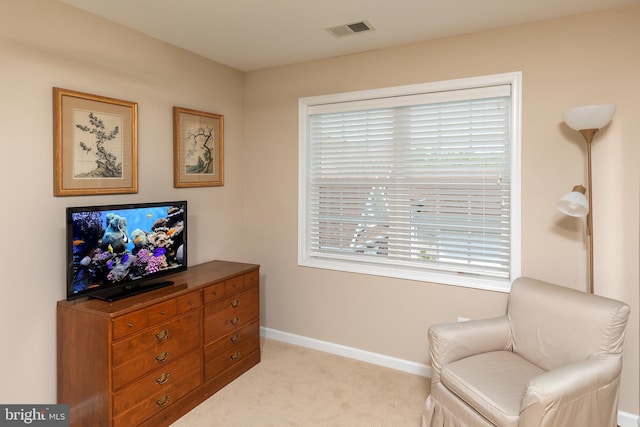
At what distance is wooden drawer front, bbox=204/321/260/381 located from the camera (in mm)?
2809

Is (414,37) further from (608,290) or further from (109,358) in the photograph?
(109,358)

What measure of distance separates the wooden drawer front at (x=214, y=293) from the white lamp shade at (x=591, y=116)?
2.53 m

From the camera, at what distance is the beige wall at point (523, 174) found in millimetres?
2445

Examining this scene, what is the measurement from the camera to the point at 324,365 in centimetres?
327

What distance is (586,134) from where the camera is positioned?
7.72 ft

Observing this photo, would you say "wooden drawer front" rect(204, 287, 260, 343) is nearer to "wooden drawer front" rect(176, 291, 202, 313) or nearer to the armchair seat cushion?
"wooden drawer front" rect(176, 291, 202, 313)

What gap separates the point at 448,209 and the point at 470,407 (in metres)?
1.47

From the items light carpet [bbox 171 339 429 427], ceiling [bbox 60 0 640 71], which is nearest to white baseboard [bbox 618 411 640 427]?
light carpet [bbox 171 339 429 427]

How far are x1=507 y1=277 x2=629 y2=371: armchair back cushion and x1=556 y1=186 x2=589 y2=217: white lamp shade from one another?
460 millimetres

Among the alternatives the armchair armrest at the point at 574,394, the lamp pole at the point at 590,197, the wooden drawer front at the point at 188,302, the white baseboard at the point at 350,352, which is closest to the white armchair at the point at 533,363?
the armchair armrest at the point at 574,394

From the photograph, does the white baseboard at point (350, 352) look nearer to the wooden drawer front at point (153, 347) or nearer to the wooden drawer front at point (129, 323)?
the wooden drawer front at point (153, 347)

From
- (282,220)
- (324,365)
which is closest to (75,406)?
(324,365)

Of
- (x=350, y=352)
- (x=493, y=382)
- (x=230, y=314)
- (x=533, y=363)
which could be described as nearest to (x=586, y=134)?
(x=533, y=363)

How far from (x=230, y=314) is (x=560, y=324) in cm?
217
